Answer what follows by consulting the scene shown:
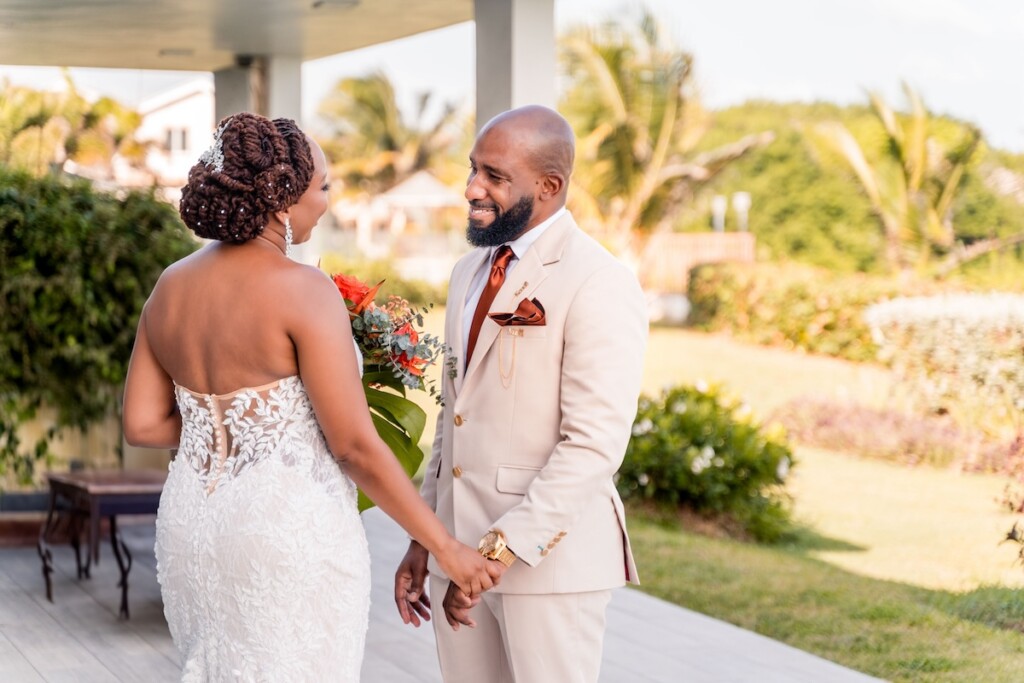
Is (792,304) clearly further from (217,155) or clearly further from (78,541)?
(217,155)

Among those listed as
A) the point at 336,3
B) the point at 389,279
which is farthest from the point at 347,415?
the point at 389,279

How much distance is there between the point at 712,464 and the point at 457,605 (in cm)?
633

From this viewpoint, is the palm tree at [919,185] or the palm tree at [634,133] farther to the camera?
the palm tree at [634,133]

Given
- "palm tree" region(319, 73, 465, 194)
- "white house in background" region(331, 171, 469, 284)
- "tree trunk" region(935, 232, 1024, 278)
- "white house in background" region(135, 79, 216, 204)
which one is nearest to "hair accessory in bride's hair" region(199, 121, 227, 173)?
"tree trunk" region(935, 232, 1024, 278)

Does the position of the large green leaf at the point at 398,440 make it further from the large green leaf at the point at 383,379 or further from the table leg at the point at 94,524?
the table leg at the point at 94,524

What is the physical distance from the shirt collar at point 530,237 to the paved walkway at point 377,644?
8.94 ft

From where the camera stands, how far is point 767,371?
711 inches

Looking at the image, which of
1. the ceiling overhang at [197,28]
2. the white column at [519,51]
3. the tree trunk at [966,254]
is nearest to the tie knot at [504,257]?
the white column at [519,51]

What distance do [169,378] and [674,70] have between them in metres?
21.6

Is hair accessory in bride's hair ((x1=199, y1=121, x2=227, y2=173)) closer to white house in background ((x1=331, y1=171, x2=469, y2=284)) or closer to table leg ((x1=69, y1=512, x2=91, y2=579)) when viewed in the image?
table leg ((x1=69, y1=512, x2=91, y2=579))

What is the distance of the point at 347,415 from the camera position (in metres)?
2.47

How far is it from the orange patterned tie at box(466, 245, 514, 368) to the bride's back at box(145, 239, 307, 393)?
0.53 meters

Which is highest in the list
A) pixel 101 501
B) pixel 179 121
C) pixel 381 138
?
pixel 179 121

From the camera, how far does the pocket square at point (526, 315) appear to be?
268 cm
